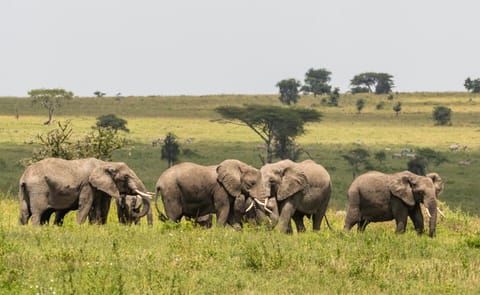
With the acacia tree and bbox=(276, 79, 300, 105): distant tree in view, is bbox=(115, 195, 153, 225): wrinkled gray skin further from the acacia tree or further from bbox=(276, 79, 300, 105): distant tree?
bbox=(276, 79, 300, 105): distant tree

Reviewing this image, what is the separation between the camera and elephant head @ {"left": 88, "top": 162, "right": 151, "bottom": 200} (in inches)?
712

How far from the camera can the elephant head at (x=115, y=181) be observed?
18.1 metres

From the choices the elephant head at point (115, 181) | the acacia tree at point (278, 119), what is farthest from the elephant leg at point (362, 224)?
the acacia tree at point (278, 119)

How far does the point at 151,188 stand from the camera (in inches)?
1757

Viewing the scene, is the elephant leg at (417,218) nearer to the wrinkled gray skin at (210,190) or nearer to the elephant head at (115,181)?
the wrinkled gray skin at (210,190)

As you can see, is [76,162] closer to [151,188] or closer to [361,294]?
[361,294]

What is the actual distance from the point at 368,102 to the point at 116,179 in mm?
94567

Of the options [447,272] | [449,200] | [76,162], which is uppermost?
[76,162]

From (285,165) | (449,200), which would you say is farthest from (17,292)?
(449,200)

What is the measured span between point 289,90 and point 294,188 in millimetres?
98052

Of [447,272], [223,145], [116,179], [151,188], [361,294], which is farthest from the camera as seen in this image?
[223,145]

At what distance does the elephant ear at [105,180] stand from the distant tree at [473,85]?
376ft

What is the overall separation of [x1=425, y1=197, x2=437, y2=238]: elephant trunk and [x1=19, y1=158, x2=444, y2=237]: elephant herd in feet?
0.07

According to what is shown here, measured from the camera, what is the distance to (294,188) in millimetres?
18797
